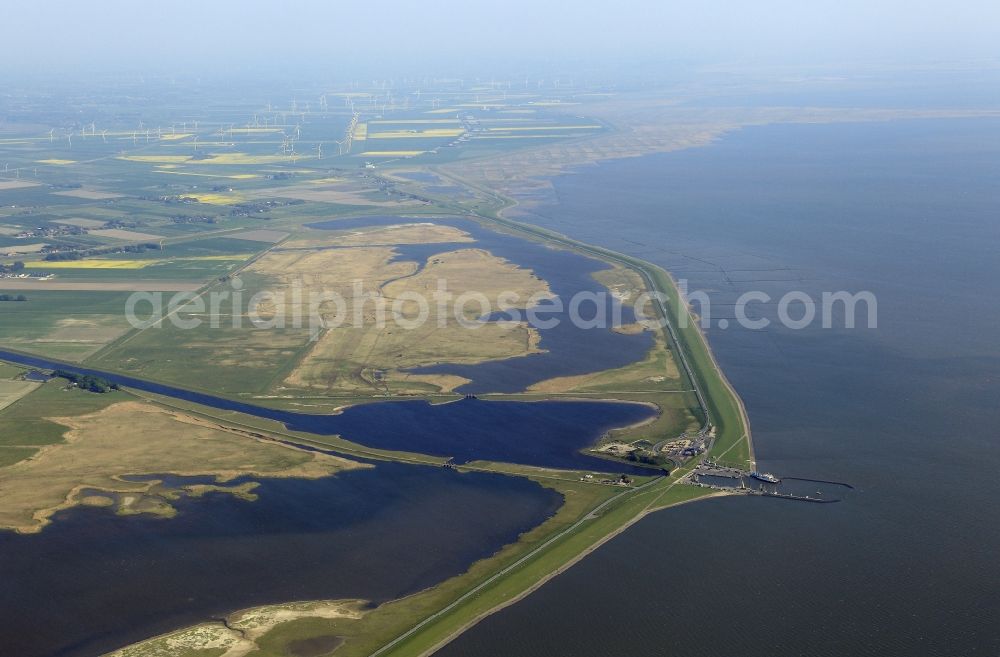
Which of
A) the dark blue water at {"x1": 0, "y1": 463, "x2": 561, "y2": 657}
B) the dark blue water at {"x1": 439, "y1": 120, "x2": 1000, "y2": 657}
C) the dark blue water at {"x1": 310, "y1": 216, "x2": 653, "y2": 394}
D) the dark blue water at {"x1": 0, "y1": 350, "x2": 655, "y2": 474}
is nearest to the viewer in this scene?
the dark blue water at {"x1": 439, "y1": 120, "x2": 1000, "y2": 657}

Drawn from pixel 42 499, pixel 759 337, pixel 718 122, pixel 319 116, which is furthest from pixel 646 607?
pixel 319 116

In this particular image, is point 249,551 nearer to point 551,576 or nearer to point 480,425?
point 551,576

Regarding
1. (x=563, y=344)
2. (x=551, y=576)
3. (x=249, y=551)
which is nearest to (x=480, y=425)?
(x=563, y=344)

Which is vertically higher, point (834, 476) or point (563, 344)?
point (563, 344)

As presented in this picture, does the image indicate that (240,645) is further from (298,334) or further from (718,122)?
(718,122)

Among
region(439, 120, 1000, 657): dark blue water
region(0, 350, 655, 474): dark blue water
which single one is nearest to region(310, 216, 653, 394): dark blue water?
region(0, 350, 655, 474): dark blue water

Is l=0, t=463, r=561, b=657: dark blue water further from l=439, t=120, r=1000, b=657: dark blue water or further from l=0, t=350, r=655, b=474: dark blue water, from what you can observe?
l=439, t=120, r=1000, b=657: dark blue water
